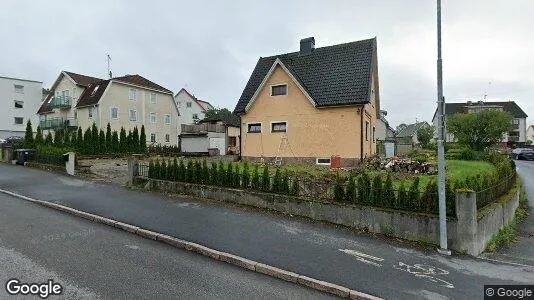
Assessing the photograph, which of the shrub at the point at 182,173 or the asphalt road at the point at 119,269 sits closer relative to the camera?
the asphalt road at the point at 119,269

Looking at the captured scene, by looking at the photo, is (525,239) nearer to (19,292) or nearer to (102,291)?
(102,291)

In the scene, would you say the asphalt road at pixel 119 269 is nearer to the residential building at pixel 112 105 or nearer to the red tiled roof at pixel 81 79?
the residential building at pixel 112 105

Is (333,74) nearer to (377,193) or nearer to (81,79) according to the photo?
(377,193)

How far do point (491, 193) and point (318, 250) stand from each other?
22.3 ft

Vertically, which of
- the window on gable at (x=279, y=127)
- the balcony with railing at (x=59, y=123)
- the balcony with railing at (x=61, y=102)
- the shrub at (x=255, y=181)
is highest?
the balcony with railing at (x=61, y=102)

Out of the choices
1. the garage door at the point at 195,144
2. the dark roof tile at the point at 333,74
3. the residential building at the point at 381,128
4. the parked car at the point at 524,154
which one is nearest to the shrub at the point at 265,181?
the dark roof tile at the point at 333,74

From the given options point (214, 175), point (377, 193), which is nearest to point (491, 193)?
point (377, 193)

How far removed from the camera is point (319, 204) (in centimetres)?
996

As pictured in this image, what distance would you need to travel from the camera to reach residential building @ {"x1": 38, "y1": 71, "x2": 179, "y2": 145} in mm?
40125

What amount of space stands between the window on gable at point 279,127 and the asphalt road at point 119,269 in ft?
47.5

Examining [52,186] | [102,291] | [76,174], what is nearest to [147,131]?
[76,174]

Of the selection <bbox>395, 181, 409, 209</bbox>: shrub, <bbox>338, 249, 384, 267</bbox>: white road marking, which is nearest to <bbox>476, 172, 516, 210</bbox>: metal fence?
<bbox>395, 181, 409, 209</bbox>: shrub

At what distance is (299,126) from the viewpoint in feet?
69.3

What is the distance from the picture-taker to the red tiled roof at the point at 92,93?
39.8m
